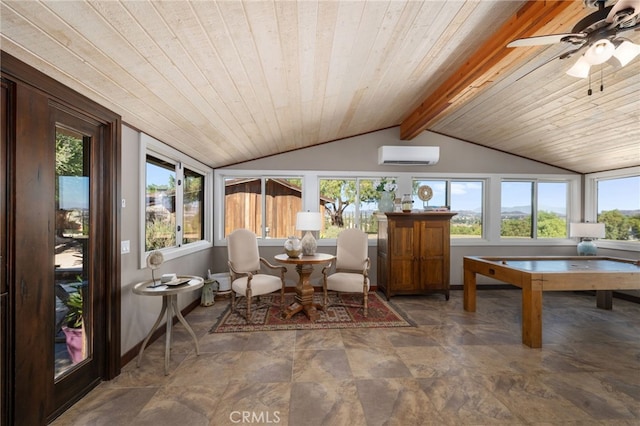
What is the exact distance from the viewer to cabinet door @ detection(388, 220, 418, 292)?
443 centimetres

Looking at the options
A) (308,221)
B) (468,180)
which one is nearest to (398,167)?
(468,180)

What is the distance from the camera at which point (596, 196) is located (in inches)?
204

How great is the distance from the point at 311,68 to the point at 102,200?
196 cm

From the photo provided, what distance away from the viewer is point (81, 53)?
152 cm

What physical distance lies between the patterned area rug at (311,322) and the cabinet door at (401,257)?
483 millimetres

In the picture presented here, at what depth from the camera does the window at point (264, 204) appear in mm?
5102

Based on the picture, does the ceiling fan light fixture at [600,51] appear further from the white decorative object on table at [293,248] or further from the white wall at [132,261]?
the white wall at [132,261]

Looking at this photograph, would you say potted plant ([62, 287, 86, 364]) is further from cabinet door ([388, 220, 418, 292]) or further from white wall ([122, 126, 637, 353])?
cabinet door ([388, 220, 418, 292])

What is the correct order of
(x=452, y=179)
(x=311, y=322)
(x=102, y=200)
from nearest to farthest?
(x=102, y=200) < (x=311, y=322) < (x=452, y=179)

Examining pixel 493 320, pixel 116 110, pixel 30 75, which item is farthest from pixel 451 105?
pixel 30 75

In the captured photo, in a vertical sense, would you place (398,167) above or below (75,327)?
above

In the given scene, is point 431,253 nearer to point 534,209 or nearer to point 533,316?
point 533,316

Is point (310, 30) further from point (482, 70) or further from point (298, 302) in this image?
point (298, 302)

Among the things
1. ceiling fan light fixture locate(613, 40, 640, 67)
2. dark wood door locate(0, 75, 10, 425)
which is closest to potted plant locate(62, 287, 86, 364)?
dark wood door locate(0, 75, 10, 425)
